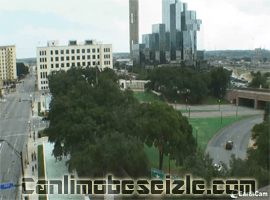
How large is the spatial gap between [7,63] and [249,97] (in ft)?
208

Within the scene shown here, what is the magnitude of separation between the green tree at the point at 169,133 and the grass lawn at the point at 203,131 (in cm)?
213

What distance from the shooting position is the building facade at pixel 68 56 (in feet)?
210

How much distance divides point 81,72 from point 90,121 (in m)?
29.7

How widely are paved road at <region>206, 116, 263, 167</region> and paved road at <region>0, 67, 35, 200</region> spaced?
12.3m

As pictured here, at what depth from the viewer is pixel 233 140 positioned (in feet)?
86.9

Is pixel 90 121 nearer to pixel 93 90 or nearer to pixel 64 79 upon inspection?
pixel 93 90

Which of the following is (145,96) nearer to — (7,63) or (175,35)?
(7,63)

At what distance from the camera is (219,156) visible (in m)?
22.1

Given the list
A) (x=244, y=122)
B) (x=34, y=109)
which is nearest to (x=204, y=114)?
(x=244, y=122)

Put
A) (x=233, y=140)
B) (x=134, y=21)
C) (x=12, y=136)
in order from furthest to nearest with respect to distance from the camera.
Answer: (x=134, y=21), (x=12, y=136), (x=233, y=140)

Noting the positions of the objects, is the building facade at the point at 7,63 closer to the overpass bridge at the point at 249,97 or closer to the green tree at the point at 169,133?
the overpass bridge at the point at 249,97

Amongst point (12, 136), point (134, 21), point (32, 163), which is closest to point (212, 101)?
point (12, 136)

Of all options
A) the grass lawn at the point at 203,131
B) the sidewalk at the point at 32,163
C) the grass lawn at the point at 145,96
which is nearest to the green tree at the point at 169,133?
the grass lawn at the point at 203,131

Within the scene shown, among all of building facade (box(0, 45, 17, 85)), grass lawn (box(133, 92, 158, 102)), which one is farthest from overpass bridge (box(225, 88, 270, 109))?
building facade (box(0, 45, 17, 85))
